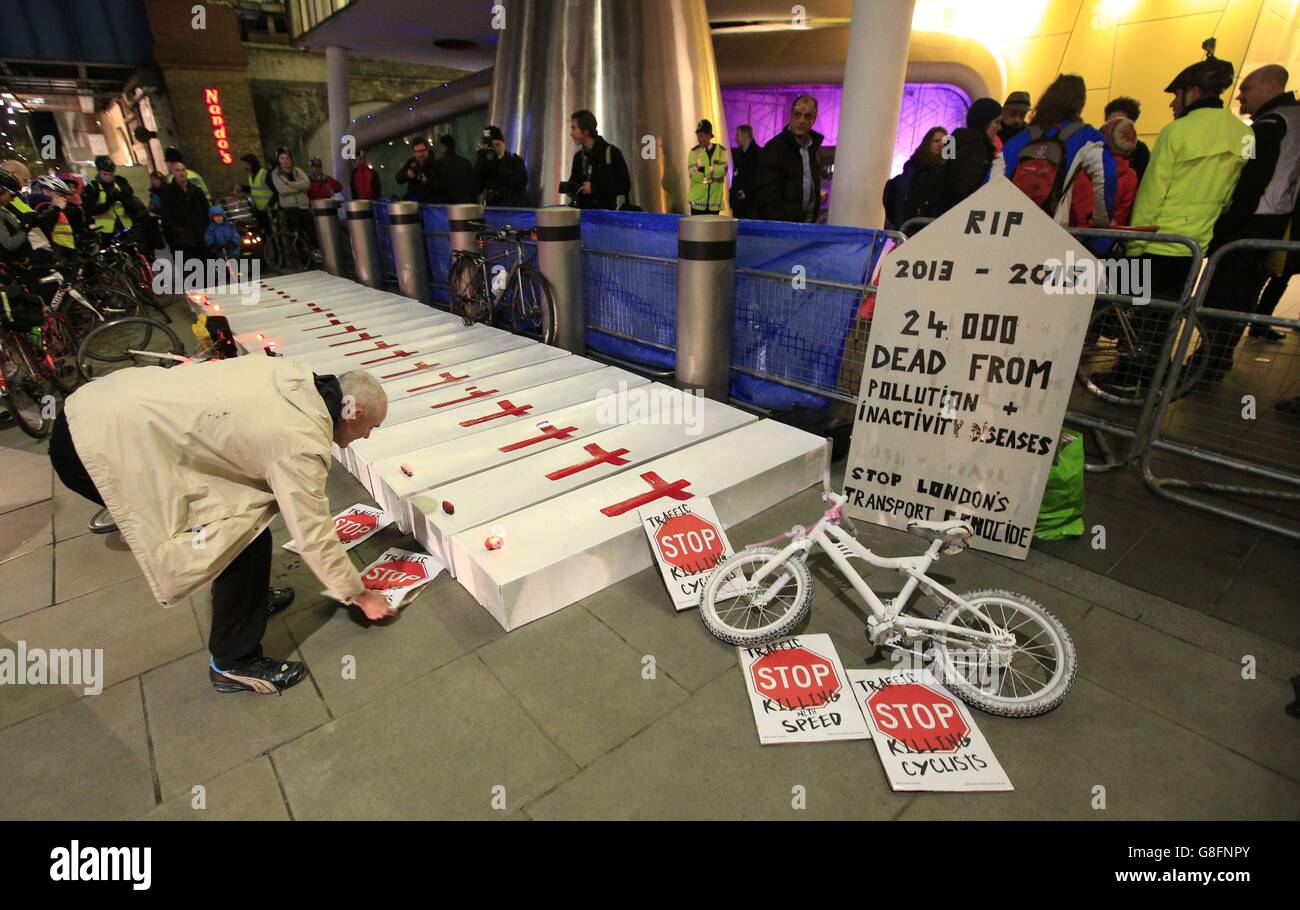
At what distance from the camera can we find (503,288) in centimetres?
738

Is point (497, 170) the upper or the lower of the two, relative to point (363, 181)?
upper

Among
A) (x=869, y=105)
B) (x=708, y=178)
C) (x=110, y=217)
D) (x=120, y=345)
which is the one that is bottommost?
(x=120, y=345)

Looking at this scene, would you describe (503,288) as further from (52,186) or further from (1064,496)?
(52,186)

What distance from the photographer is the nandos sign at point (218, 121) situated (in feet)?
61.5

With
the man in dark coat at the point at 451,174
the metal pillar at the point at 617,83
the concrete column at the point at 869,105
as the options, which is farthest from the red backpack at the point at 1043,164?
the man in dark coat at the point at 451,174

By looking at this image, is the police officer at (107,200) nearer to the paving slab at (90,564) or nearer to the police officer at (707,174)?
the paving slab at (90,564)

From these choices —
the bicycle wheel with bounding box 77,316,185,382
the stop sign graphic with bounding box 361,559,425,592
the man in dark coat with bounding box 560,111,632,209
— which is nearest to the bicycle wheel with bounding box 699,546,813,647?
the stop sign graphic with bounding box 361,559,425,592

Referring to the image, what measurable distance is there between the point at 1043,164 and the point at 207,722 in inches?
251

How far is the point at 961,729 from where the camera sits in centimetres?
239

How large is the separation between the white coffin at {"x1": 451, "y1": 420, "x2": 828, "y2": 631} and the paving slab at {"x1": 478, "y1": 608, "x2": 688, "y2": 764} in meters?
0.17

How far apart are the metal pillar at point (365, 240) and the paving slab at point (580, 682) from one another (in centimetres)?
972

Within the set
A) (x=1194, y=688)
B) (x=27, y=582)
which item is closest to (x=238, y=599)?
(x=27, y=582)

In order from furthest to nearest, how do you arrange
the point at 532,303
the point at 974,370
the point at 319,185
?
the point at 319,185, the point at 532,303, the point at 974,370
